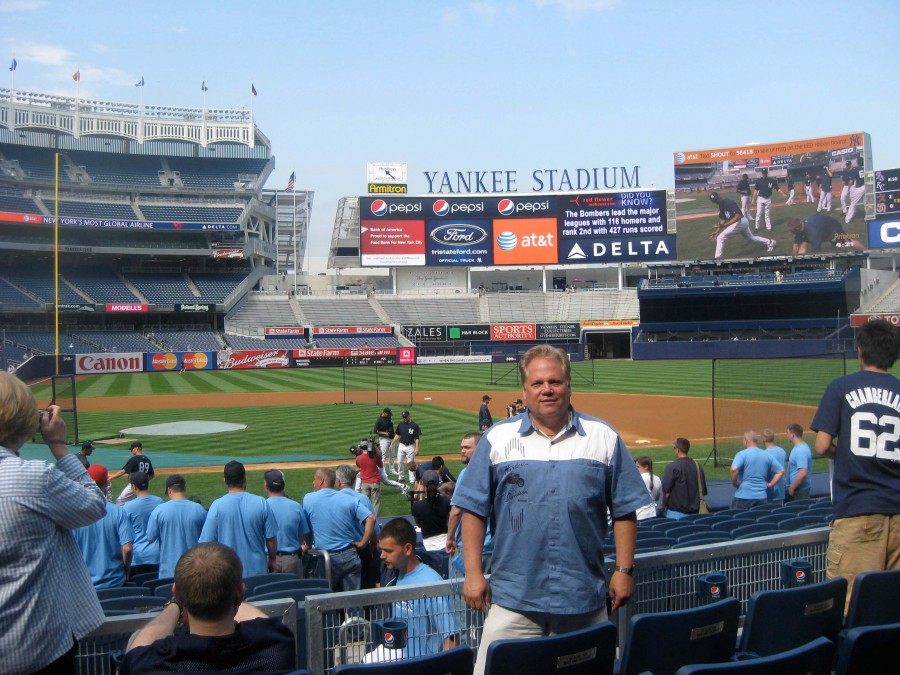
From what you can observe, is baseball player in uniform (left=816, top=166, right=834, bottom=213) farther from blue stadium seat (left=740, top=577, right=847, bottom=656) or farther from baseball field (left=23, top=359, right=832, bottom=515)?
blue stadium seat (left=740, top=577, right=847, bottom=656)

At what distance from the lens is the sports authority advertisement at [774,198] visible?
197 feet

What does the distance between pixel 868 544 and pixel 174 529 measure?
5759 millimetres

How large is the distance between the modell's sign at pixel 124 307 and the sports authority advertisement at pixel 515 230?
18364mm

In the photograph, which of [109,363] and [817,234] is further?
[817,234]

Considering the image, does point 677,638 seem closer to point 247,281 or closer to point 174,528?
point 174,528

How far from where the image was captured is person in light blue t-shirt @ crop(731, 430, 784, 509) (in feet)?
35.4

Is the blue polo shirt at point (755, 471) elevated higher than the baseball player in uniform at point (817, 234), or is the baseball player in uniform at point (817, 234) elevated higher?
the baseball player in uniform at point (817, 234)

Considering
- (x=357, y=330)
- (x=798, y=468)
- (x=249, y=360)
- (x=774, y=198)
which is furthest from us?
(x=357, y=330)

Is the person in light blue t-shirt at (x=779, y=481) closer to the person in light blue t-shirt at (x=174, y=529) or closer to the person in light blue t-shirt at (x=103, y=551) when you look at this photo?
the person in light blue t-shirt at (x=174, y=529)

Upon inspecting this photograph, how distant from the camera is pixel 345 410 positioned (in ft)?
102

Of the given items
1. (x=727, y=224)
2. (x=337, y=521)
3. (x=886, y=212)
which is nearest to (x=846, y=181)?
(x=886, y=212)

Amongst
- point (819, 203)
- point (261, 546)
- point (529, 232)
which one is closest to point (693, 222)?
point (819, 203)

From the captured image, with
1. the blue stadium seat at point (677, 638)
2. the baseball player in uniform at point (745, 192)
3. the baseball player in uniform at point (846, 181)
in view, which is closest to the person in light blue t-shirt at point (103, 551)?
the blue stadium seat at point (677, 638)

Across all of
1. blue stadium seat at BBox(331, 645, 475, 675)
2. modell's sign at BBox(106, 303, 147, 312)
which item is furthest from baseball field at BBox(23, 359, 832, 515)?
modell's sign at BBox(106, 303, 147, 312)
